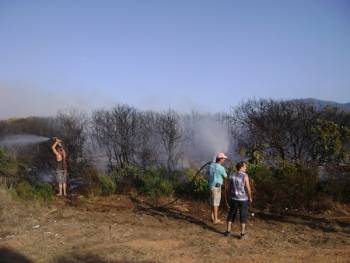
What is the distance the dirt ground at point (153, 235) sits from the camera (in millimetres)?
8078

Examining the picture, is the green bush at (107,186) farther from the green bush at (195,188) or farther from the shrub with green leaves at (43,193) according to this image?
the green bush at (195,188)

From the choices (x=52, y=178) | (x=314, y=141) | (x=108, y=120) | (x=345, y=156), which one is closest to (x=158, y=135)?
(x=108, y=120)

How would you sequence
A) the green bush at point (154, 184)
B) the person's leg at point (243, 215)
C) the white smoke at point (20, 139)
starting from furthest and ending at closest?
the white smoke at point (20, 139)
the green bush at point (154, 184)
the person's leg at point (243, 215)

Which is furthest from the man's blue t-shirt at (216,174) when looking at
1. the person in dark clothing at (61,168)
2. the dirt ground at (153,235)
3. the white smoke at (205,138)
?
the white smoke at (205,138)

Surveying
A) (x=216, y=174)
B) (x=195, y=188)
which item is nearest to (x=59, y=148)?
(x=195, y=188)

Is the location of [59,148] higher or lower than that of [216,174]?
higher

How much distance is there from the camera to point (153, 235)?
946cm

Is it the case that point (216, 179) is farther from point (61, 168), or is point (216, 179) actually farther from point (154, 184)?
point (61, 168)

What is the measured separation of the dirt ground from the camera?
8078 mm

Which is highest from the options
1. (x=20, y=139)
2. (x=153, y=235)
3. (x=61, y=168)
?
(x=20, y=139)

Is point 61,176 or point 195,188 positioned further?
point 61,176

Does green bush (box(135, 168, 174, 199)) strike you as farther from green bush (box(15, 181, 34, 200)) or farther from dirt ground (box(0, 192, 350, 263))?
green bush (box(15, 181, 34, 200))

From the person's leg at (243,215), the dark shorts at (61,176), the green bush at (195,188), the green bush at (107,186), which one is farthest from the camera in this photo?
the green bush at (107,186)

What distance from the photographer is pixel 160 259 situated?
7.91m
